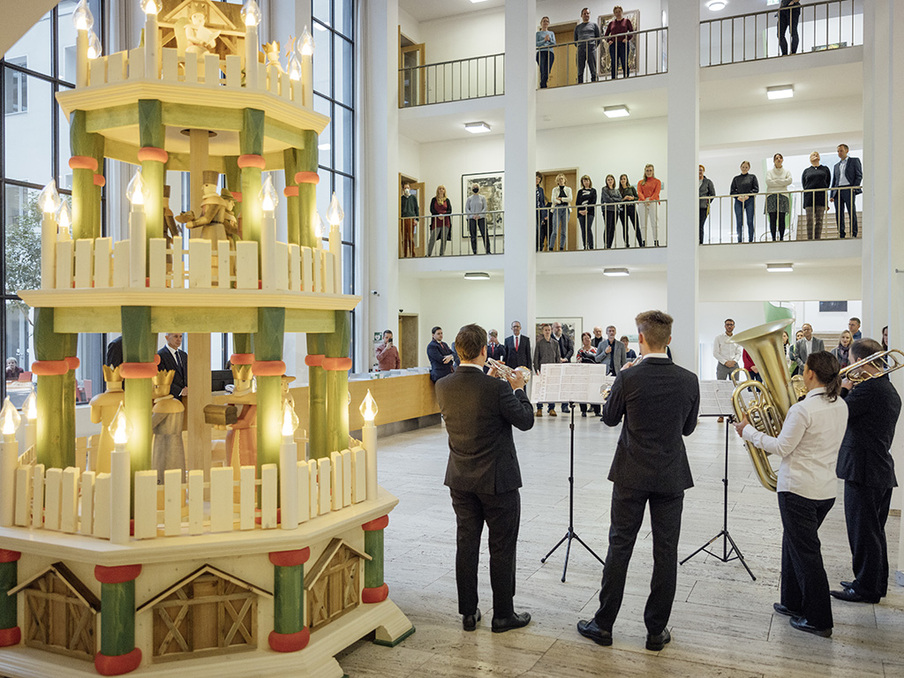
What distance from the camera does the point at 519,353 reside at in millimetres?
13406

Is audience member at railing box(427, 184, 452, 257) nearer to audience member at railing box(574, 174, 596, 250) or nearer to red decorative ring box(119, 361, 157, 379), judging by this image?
audience member at railing box(574, 174, 596, 250)

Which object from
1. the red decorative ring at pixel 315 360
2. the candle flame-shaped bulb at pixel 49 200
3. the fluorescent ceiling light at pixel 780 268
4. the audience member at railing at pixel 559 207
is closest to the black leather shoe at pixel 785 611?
the red decorative ring at pixel 315 360

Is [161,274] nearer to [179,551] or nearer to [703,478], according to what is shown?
[179,551]

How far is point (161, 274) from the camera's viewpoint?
3.08m

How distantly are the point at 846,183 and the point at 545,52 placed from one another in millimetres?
6238

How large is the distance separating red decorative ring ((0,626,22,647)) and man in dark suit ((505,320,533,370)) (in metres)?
10.4

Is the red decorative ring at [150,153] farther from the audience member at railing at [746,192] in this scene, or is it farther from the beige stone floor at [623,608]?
the audience member at railing at [746,192]

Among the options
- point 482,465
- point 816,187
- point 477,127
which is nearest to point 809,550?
point 482,465

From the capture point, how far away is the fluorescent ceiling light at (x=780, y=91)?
1387 cm

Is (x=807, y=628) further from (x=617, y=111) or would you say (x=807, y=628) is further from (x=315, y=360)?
(x=617, y=111)

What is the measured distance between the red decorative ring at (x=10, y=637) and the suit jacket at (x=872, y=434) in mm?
4069

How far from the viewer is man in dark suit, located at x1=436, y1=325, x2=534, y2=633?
11.8ft

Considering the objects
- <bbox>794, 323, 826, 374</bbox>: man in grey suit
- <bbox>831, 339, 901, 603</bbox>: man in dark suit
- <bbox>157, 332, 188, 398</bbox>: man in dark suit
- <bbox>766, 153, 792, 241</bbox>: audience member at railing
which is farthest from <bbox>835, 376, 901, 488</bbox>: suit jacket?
<bbox>766, 153, 792, 241</bbox>: audience member at railing

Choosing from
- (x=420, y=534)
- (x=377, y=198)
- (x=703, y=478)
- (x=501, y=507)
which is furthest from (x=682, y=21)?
(x=501, y=507)
